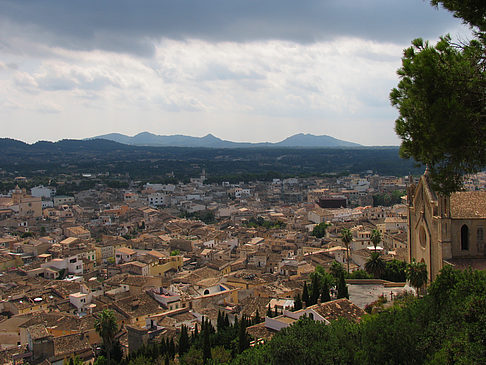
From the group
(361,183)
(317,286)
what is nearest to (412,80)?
(317,286)

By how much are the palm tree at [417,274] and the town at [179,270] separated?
0.68 m

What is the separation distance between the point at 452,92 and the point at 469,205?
15.8m

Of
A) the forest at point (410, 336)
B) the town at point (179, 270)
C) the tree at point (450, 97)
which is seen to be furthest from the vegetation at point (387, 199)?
the tree at point (450, 97)

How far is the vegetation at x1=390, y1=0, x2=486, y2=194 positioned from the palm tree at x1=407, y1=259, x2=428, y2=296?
539 inches

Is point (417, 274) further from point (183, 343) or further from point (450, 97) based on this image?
point (450, 97)

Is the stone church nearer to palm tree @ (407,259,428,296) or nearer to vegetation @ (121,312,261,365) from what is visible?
palm tree @ (407,259,428,296)

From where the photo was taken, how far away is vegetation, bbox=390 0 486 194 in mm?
10211

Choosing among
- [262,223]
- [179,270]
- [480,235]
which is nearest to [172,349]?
[480,235]

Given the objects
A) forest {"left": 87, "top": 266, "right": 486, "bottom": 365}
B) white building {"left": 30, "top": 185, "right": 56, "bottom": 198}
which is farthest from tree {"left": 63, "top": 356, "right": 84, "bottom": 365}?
white building {"left": 30, "top": 185, "right": 56, "bottom": 198}

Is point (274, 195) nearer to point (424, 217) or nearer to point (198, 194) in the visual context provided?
point (198, 194)

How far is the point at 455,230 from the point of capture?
23.8 meters

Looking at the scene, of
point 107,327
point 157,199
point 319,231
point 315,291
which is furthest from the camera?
point 157,199

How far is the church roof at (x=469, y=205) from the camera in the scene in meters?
24.0

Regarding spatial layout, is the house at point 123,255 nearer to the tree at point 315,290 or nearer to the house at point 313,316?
the tree at point 315,290
